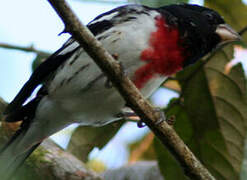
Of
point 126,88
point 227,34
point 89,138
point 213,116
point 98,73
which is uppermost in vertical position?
point 126,88

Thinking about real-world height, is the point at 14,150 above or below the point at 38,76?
below

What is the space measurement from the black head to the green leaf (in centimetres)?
89

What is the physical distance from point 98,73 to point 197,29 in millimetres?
828

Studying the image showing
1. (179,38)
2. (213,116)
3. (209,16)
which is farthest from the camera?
(213,116)

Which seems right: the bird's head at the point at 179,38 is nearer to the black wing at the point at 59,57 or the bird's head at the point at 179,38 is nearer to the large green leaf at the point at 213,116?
the black wing at the point at 59,57

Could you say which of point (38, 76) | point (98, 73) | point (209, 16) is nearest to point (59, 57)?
point (38, 76)

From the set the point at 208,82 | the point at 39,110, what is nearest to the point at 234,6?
the point at 208,82

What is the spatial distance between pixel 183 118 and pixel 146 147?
39.3 inches

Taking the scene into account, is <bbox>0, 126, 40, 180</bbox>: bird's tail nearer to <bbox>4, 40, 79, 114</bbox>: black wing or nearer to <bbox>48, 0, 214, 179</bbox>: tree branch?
<bbox>4, 40, 79, 114</bbox>: black wing

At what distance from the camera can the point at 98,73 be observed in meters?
3.07

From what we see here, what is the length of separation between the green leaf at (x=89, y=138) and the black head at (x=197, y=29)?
2.92ft

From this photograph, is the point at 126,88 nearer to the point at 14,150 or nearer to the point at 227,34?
the point at 14,150

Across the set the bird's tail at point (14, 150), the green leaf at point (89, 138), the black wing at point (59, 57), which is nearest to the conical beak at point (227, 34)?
the black wing at point (59, 57)

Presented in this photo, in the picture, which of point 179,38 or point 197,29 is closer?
point 179,38
